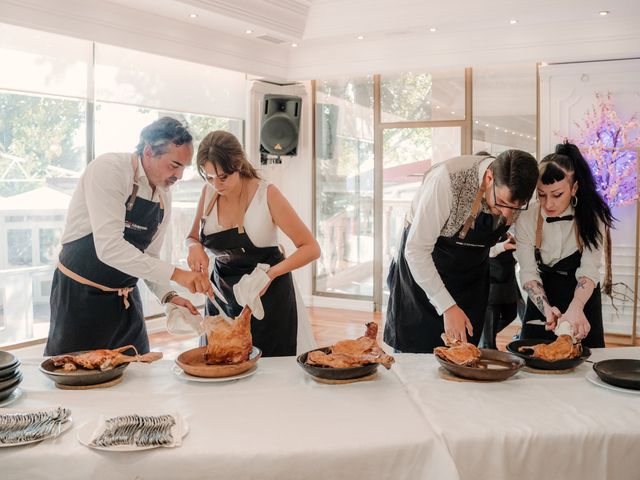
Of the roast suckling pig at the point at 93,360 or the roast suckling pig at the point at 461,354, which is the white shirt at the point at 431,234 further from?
the roast suckling pig at the point at 93,360

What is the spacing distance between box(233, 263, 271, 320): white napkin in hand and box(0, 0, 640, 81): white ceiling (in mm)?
3376

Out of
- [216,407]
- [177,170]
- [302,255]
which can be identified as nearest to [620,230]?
[302,255]

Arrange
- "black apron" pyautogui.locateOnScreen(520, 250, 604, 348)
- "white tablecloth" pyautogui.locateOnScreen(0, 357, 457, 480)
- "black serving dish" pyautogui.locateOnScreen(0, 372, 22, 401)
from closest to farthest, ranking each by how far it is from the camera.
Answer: "white tablecloth" pyautogui.locateOnScreen(0, 357, 457, 480)
"black serving dish" pyautogui.locateOnScreen(0, 372, 22, 401)
"black apron" pyautogui.locateOnScreen(520, 250, 604, 348)

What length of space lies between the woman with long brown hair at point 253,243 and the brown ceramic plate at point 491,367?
29.9 inches

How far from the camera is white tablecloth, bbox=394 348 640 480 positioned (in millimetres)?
1437

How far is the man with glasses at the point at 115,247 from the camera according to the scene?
2.21 meters

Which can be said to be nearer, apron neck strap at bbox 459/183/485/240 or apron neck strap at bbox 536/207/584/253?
apron neck strap at bbox 459/183/485/240

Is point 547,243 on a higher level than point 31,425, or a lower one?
higher

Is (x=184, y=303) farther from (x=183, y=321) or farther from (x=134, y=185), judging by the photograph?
(x=134, y=185)

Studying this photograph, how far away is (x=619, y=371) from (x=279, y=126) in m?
5.13

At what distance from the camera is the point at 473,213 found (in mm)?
2320

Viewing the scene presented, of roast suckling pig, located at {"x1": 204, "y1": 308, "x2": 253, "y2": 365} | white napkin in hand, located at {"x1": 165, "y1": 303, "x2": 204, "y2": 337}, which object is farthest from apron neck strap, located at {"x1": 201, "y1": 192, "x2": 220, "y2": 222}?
roast suckling pig, located at {"x1": 204, "y1": 308, "x2": 253, "y2": 365}

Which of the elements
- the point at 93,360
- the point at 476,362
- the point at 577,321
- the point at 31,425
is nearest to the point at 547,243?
the point at 577,321

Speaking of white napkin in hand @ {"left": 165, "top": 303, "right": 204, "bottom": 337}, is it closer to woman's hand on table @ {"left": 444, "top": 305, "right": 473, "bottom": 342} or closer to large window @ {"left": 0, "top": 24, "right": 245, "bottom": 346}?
woman's hand on table @ {"left": 444, "top": 305, "right": 473, "bottom": 342}
